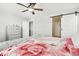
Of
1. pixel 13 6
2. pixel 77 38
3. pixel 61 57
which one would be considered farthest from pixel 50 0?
pixel 61 57

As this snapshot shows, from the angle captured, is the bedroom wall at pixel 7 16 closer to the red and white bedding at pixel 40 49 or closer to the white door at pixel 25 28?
the white door at pixel 25 28

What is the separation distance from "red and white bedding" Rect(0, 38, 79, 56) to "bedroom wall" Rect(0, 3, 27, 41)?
23cm

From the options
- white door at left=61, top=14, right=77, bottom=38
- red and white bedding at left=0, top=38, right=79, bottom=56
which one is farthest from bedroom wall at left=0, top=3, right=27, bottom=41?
white door at left=61, top=14, right=77, bottom=38

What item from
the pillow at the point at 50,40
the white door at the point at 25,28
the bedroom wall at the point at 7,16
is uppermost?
the bedroom wall at the point at 7,16

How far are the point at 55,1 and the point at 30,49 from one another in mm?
816

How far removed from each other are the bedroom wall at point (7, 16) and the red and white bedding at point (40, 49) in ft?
0.76

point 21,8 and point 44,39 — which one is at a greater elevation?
point 21,8

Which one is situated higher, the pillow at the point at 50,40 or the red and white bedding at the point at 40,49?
the pillow at the point at 50,40

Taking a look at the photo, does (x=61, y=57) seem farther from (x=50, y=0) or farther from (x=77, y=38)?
(x=50, y=0)

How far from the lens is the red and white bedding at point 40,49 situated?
1778 millimetres

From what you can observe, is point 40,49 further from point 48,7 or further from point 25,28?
point 48,7

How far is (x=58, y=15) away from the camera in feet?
5.98

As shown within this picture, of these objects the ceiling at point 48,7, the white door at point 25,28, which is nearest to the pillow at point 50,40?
the white door at point 25,28

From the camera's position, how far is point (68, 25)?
1.82 m
